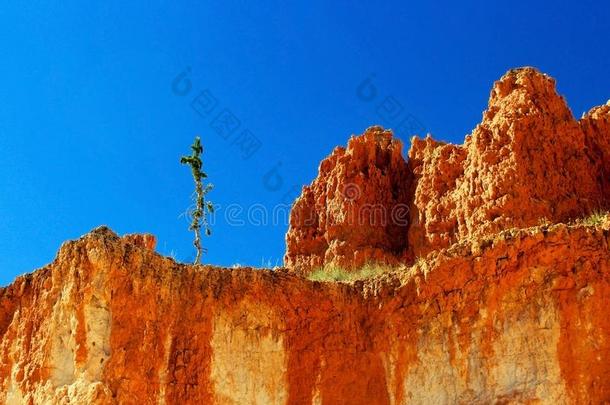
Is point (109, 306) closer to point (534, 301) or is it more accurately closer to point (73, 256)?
point (73, 256)

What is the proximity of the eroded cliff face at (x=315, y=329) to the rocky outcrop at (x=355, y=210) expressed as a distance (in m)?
4.93

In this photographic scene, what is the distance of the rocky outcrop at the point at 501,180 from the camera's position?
1855 centimetres

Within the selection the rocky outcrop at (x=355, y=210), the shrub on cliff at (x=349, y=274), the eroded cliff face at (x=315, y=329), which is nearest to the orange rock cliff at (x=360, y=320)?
the eroded cliff face at (x=315, y=329)

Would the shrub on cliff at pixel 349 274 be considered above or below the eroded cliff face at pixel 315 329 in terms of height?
above

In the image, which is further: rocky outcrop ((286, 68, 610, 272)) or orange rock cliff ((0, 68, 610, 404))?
rocky outcrop ((286, 68, 610, 272))

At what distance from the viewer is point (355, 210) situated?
22.5 meters

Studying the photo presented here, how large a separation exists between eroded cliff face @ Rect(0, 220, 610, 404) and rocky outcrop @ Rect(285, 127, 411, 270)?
16.2ft

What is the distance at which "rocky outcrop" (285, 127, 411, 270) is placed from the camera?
22141 mm

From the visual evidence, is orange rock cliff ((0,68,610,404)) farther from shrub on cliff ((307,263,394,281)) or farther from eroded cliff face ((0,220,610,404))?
shrub on cliff ((307,263,394,281))

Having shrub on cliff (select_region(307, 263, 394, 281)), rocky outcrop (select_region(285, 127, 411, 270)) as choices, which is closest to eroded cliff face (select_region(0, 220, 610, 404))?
shrub on cliff (select_region(307, 263, 394, 281))

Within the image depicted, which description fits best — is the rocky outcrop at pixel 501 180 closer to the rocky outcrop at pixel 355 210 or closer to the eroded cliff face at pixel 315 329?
the rocky outcrop at pixel 355 210

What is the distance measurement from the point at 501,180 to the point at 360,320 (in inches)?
193

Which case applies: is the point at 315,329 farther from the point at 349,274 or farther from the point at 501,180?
the point at 501,180

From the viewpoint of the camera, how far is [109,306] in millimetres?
15336
